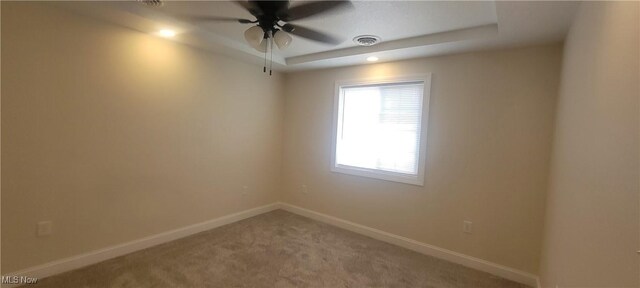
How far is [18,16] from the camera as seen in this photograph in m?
2.10

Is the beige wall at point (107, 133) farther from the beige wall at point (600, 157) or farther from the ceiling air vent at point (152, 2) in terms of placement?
the beige wall at point (600, 157)

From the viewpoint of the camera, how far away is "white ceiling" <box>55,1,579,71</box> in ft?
6.61

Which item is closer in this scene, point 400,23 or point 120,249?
point 400,23

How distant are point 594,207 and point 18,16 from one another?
3801 millimetres

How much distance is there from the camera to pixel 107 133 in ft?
8.60

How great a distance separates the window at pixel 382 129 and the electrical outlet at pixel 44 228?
9.67 ft

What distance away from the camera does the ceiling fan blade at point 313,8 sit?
62.5 inches

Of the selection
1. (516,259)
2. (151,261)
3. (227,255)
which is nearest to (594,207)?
(516,259)

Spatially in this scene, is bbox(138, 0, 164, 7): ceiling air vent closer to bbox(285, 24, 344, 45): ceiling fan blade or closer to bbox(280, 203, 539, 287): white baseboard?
bbox(285, 24, 344, 45): ceiling fan blade

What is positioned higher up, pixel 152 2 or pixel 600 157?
pixel 152 2

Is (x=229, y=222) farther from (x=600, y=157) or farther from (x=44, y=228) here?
(x=600, y=157)

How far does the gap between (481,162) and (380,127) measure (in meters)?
1.20

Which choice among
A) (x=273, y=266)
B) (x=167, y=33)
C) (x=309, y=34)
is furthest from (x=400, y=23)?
(x=273, y=266)

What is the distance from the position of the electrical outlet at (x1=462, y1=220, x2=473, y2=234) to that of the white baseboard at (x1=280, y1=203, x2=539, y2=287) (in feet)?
0.85
